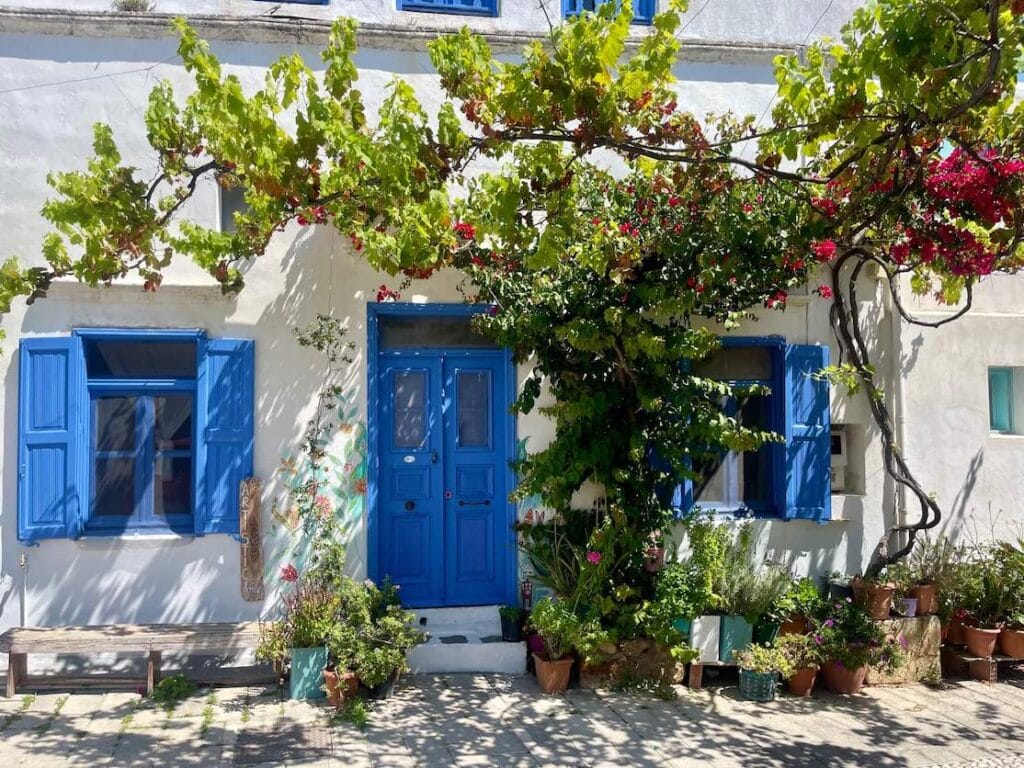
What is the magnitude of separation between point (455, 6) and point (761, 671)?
567 cm

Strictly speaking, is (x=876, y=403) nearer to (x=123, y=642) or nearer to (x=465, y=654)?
(x=465, y=654)

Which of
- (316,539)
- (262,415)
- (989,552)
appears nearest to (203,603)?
(316,539)

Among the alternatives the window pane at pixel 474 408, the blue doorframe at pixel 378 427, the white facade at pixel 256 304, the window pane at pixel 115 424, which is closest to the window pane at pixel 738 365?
the white facade at pixel 256 304

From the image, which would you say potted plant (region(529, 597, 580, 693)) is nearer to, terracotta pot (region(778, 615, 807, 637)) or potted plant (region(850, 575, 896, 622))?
terracotta pot (region(778, 615, 807, 637))

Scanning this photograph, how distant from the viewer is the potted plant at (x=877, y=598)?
21.3 ft

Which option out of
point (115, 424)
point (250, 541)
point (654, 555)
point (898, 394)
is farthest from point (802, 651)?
point (115, 424)

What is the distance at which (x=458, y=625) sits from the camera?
6.73 metres

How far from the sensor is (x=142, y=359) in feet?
21.2

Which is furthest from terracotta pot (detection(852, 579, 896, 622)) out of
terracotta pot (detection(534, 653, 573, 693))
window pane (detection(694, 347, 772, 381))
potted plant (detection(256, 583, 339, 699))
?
potted plant (detection(256, 583, 339, 699))

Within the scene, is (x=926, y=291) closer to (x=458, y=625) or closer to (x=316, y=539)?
(x=458, y=625)

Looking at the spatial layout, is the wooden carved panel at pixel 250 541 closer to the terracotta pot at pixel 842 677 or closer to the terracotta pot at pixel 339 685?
the terracotta pot at pixel 339 685

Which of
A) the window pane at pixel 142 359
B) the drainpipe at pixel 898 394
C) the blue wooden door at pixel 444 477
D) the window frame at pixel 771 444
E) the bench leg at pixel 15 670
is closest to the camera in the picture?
the bench leg at pixel 15 670

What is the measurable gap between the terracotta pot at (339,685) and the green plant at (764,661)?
8.85 feet

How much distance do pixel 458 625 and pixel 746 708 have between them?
7.20 ft
